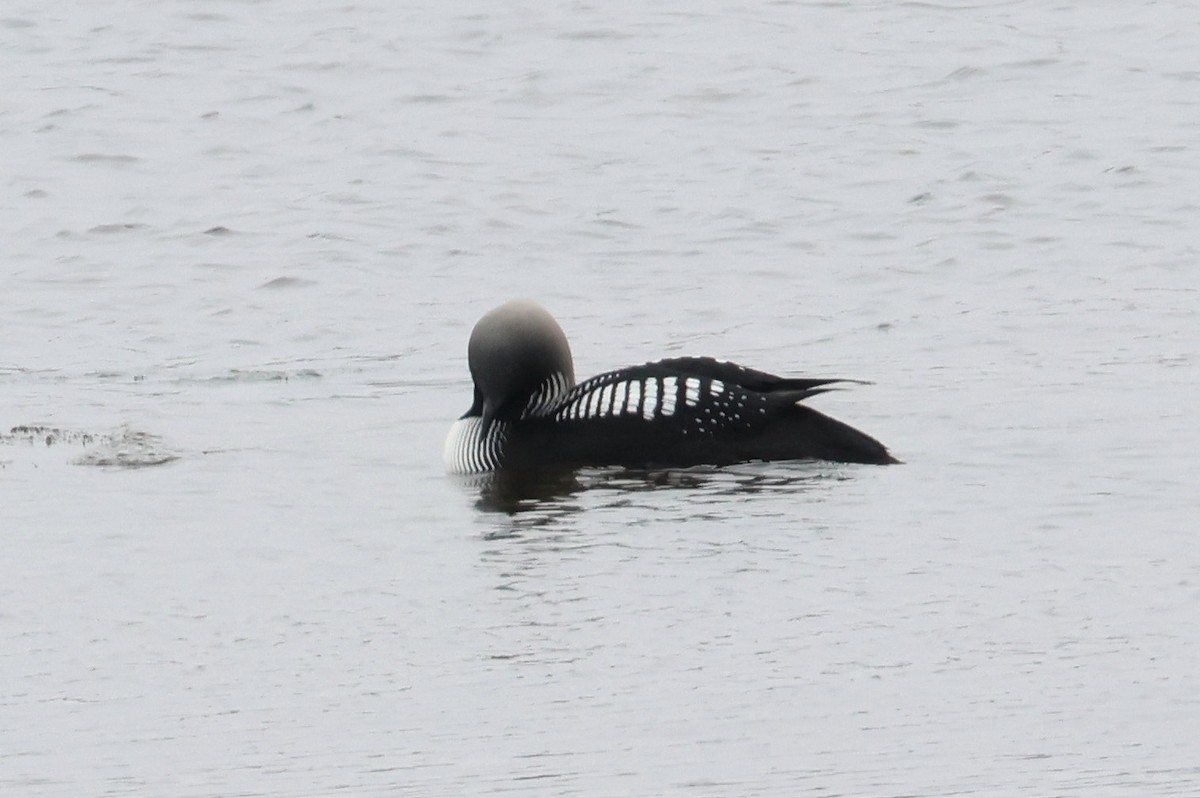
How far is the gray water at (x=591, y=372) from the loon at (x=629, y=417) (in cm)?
17

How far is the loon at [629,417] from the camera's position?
25.6ft

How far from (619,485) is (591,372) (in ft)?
7.04

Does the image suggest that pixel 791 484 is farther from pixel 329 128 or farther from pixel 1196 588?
pixel 329 128

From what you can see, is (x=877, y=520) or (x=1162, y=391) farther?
(x=1162, y=391)

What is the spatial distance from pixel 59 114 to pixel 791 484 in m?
10.2

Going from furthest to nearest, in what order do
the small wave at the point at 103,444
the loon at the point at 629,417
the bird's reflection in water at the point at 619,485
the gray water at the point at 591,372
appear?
the small wave at the point at 103,444 < the loon at the point at 629,417 < the bird's reflection in water at the point at 619,485 < the gray water at the point at 591,372

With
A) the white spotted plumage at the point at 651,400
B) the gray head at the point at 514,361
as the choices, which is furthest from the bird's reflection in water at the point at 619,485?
the gray head at the point at 514,361

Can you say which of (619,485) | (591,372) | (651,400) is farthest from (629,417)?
(591,372)

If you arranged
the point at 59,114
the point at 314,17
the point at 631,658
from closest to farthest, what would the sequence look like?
the point at 631,658 < the point at 59,114 < the point at 314,17

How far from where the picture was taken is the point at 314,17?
763 inches

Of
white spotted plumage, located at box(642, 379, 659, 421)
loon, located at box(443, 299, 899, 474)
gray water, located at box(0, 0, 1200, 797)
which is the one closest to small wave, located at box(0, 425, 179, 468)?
gray water, located at box(0, 0, 1200, 797)

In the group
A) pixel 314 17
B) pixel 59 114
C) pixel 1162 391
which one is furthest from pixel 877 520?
pixel 314 17

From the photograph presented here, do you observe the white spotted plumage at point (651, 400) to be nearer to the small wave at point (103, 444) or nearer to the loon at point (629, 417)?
the loon at point (629, 417)

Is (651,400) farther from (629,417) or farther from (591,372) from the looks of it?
(591,372)
